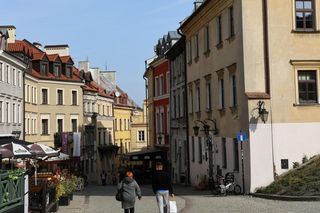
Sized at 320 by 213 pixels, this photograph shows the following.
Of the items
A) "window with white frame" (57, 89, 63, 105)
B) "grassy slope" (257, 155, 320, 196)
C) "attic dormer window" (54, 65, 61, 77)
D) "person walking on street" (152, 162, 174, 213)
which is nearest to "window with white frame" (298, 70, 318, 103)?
"grassy slope" (257, 155, 320, 196)

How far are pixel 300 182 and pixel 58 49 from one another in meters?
47.0

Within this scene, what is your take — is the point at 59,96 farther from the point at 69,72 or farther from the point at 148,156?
the point at 148,156

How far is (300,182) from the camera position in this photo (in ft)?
74.0

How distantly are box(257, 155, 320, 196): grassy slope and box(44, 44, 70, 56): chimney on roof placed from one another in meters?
43.9

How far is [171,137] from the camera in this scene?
48.5 m

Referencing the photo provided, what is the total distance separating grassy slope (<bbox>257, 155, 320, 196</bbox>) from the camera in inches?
848

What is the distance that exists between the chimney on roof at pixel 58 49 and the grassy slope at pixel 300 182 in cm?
4390

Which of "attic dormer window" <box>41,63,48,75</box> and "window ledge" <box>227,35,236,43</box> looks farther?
"attic dormer window" <box>41,63,48,75</box>

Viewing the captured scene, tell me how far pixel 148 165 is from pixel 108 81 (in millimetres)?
35571

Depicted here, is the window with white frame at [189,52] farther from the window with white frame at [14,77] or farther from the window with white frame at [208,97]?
the window with white frame at [14,77]

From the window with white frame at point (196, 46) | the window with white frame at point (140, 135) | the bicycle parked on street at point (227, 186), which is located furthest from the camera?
the window with white frame at point (140, 135)

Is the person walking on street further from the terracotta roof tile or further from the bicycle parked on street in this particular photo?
the terracotta roof tile

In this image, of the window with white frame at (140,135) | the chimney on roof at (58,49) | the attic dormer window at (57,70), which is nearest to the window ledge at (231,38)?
the attic dormer window at (57,70)

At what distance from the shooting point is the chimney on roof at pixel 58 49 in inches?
2537
